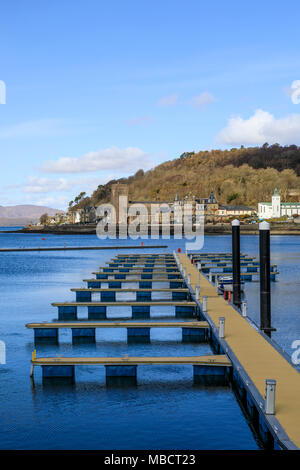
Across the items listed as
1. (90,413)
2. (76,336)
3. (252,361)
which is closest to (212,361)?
(252,361)

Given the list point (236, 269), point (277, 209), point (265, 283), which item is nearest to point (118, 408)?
point (265, 283)

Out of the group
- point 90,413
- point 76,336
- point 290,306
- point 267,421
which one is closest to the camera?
point 267,421

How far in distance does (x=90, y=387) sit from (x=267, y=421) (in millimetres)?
6085

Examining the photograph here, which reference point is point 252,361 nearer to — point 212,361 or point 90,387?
point 212,361

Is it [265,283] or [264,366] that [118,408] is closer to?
[264,366]

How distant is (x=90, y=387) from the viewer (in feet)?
51.0

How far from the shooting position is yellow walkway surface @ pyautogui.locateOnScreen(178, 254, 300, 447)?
1089 cm

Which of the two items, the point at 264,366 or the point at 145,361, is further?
the point at 145,361

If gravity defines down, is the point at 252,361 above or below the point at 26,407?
above

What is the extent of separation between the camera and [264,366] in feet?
46.8

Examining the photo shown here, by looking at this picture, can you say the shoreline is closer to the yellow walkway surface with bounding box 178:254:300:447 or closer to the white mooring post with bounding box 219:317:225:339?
the yellow walkway surface with bounding box 178:254:300:447

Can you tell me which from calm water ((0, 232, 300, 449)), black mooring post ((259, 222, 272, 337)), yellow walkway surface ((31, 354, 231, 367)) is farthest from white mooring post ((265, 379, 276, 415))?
black mooring post ((259, 222, 272, 337))

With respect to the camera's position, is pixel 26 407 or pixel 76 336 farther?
pixel 76 336
